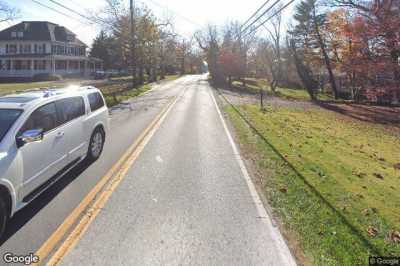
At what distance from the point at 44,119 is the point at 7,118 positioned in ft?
2.35

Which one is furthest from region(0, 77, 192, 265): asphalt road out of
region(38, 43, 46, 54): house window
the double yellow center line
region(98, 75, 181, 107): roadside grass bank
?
region(38, 43, 46, 54): house window

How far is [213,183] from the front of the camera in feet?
24.4

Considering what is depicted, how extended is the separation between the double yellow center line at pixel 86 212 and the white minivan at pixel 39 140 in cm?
70

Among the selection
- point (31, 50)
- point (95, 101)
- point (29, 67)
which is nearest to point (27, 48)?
point (31, 50)

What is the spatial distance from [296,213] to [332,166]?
12.7ft

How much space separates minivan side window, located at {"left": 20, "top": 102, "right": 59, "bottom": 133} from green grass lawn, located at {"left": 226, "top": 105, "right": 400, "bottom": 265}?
175 inches

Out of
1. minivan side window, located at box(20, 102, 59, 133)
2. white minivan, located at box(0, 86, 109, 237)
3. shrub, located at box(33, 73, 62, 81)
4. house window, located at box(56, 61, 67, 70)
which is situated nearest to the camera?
white minivan, located at box(0, 86, 109, 237)

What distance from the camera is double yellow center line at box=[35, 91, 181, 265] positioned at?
4.52 meters

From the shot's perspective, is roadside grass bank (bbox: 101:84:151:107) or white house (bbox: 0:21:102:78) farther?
white house (bbox: 0:21:102:78)

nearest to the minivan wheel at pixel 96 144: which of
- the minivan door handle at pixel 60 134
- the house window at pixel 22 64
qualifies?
the minivan door handle at pixel 60 134

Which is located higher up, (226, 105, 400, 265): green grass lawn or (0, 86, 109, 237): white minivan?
(0, 86, 109, 237): white minivan

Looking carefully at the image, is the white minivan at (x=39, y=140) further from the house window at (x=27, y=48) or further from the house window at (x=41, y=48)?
the house window at (x=27, y=48)

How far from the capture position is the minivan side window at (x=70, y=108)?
6957 millimetres

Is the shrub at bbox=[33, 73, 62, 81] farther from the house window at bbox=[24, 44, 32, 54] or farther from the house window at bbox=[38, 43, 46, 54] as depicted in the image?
the house window at bbox=[24, 44, 32, 54]
